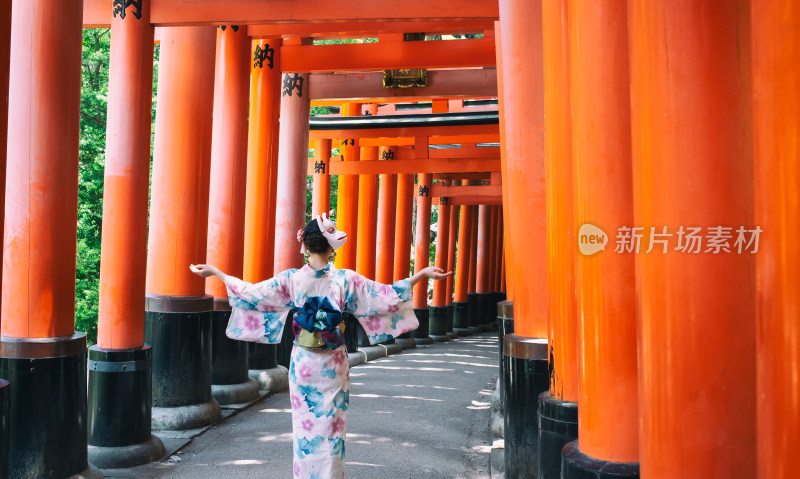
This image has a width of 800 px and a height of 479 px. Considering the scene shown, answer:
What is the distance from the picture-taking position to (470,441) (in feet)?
21.2

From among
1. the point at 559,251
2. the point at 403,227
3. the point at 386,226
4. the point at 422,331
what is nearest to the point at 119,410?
the point at 559,251

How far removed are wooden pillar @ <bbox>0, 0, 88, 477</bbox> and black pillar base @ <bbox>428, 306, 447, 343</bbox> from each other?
45.4 feet

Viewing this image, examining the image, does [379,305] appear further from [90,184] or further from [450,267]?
[450,267]

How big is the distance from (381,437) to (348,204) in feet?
27.1

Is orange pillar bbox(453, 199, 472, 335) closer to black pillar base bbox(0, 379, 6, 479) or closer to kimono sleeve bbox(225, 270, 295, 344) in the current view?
kimono sleeve bbox(225, 270, 295, 344)

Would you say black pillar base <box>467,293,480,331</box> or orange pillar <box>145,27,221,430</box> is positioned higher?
orange pillar <box>145,27,221,430</box>

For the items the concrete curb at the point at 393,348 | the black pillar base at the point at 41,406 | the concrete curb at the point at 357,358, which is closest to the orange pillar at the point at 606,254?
the black pillar base at the point at 41,406

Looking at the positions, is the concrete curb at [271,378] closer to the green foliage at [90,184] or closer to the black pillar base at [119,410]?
the black pillar base at [119,410]

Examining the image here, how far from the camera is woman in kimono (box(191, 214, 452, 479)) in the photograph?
13.3ft

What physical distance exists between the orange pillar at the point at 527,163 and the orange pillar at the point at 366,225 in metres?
9.97

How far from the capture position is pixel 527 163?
4547 millimetres

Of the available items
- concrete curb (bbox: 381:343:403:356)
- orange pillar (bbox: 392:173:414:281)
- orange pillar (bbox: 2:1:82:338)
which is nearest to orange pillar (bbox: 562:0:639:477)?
orange pillar (bbox: 2:1:82:338)

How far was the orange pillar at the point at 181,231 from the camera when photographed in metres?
6.60

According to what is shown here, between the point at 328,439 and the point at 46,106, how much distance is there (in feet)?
8.47
